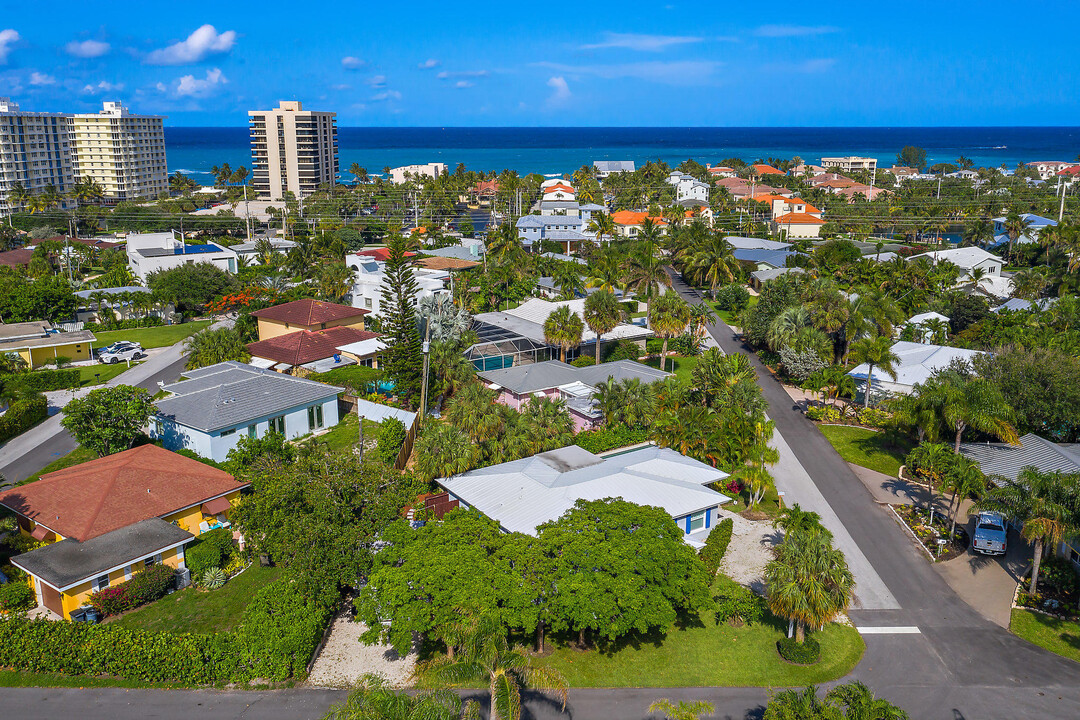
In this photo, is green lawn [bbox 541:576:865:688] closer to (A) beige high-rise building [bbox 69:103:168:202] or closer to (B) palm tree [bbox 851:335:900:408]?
(B) palm tree [bbox 851:335:900:408]

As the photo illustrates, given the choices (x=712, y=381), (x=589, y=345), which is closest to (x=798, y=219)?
(x=589, y=345)

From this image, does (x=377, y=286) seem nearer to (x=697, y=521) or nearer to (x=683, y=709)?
(x=697, y=521)

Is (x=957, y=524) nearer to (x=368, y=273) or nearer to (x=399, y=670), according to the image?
(x=399, y=670)

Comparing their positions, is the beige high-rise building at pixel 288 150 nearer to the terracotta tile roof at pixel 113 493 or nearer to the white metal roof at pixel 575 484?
the terracotta tile roof at pixel 113 493

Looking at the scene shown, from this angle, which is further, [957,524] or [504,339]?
[504,339]

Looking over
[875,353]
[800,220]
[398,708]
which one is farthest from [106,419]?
[800,220]

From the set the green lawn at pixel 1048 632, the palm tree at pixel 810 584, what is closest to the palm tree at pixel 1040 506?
the green lawn at pixel 1048 632
